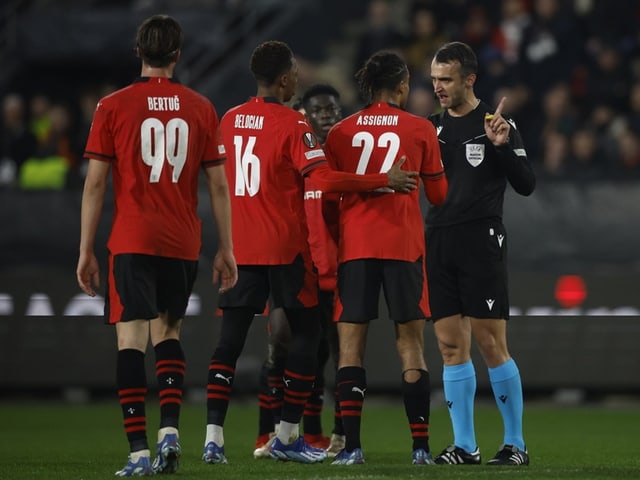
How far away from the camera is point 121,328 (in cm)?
703

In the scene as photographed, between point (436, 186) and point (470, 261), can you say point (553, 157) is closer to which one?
point (470, 261)

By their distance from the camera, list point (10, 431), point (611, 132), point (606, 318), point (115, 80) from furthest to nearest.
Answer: point (115, 80) → point (611, 132) → point (606, 318) → point (10, 431)

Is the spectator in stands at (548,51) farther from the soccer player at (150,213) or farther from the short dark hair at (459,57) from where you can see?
the soccer player at (150,213)

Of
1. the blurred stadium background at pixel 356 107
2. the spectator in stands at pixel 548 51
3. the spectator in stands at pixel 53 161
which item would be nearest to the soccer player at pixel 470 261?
the blurred stadium background at pixel 356 107

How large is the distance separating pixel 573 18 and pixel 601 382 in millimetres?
5334

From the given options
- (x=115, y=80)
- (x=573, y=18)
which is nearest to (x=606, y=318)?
(x=573, y=18)

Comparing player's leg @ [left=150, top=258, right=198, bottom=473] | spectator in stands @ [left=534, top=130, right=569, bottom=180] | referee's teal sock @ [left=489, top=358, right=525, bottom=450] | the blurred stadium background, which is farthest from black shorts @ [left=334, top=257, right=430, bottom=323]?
spectator in stands @ [left=534, top=130, right=569, bottom=180]

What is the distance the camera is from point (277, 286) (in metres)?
7.93

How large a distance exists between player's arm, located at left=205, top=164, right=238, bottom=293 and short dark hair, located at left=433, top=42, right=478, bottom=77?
1.64 m

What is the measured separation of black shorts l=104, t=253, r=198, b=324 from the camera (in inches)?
275

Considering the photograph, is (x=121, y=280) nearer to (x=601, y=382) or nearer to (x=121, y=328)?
(x=121, y=328)

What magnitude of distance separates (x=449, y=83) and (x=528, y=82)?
862cm

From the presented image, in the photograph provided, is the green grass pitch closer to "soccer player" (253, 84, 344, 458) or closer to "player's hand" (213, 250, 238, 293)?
"soccer player" (253, 84, 344, 458)

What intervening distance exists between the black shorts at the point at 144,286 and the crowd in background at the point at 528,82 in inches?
291
